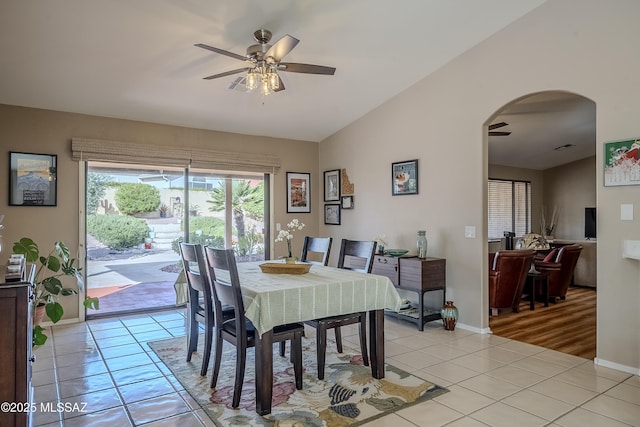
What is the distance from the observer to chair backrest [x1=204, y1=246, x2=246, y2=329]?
96.0 inches

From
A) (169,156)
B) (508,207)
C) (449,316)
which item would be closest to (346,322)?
(449,316)

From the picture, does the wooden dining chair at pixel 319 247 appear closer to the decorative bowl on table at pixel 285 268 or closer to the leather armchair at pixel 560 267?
the decorative bowl on table at pixel 285 268

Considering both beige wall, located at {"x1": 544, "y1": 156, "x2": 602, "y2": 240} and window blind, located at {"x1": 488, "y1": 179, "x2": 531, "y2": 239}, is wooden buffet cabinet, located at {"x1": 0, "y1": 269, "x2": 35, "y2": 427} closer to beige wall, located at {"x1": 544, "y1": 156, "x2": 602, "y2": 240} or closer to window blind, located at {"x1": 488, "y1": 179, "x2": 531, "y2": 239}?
window blind, located at {"x1": 488, "y1": 179, "x2": 531, "y2": 239}

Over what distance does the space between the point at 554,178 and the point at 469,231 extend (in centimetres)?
579

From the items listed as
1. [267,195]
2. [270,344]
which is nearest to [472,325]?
[270,344]

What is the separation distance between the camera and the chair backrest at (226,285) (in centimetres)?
244

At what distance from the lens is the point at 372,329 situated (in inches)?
115

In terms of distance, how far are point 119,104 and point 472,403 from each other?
447 centimetres

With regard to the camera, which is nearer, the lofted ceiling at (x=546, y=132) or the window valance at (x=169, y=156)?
the window valance at (x=169, y=156)

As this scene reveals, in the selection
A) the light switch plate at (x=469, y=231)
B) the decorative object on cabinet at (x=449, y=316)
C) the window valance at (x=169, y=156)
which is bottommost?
the decorative object on cabinet at (x=449, y=316)

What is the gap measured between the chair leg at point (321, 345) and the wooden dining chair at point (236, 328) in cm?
17

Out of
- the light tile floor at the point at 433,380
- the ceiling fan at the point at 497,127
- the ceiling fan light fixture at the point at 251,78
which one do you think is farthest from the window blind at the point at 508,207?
the ceiling fan light fixture at the point at 251,78

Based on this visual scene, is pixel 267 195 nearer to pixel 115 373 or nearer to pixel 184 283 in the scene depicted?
pixel 184 283

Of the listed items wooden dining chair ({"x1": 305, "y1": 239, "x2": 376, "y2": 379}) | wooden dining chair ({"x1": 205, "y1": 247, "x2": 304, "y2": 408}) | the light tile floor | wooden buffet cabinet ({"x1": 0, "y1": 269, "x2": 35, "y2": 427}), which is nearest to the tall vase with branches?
the light tile floor
